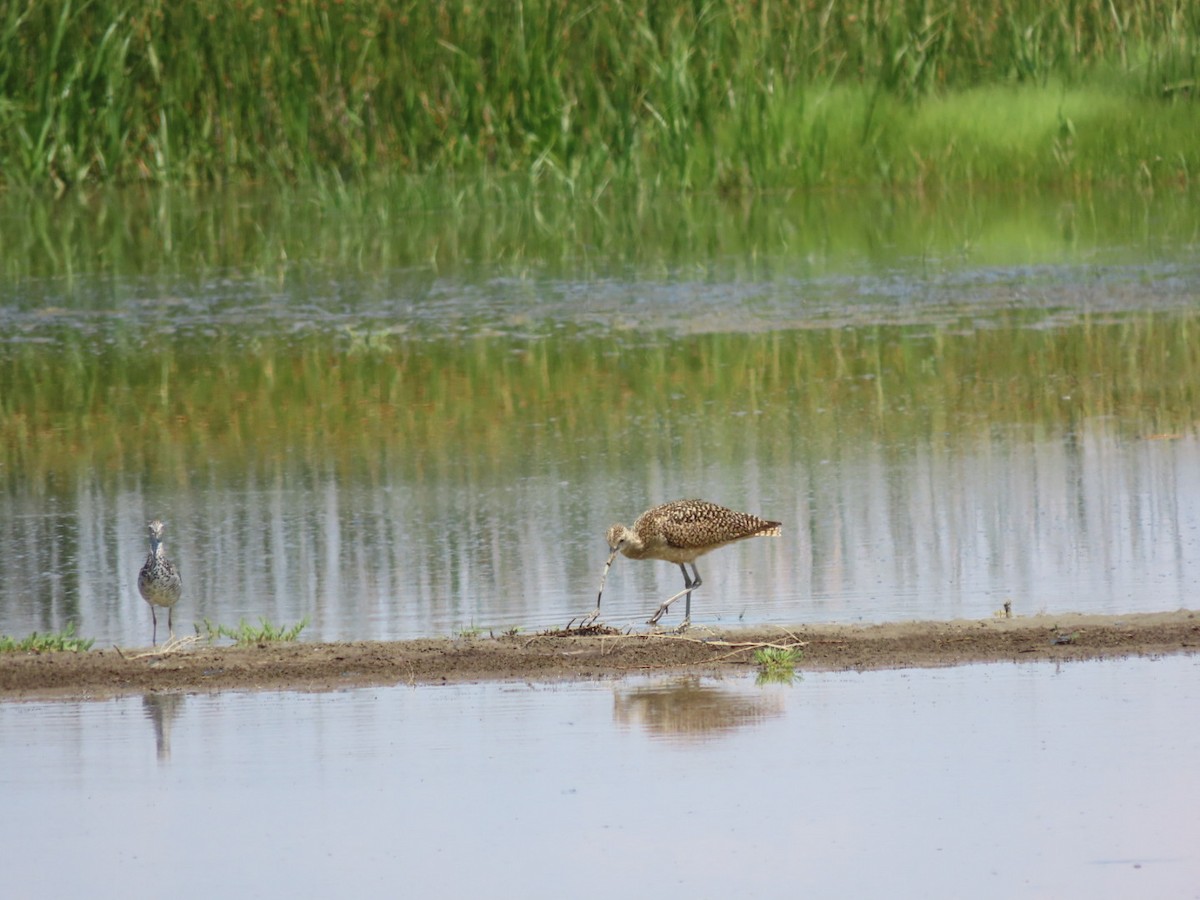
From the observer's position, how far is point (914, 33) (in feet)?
74.1

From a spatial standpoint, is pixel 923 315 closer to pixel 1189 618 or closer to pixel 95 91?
pixel 1189 618

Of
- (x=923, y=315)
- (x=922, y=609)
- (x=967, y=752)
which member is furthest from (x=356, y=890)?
(x=923, y=315)

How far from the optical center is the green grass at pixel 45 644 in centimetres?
805

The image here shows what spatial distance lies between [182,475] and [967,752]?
5953 millimetres

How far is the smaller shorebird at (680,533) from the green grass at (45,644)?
193cm

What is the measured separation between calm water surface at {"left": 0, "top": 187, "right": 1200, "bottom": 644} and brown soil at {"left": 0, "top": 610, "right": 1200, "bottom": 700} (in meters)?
0.47

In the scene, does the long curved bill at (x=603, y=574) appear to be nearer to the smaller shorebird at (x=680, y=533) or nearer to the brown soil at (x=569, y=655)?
the smaller shorebird at (x=680, y=533)

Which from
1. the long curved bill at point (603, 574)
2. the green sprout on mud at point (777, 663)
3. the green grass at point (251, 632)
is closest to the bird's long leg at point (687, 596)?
the long curved bill at point (603, 574)

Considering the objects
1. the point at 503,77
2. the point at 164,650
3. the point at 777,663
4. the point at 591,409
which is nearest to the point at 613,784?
the point at 777,663

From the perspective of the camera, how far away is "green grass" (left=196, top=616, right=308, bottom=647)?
26.7ft

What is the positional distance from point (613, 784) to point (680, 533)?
267 centimetres

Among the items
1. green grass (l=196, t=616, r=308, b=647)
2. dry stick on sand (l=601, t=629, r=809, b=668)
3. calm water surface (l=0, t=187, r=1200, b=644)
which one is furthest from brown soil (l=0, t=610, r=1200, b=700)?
calm water surface (l=0, t=187, r=1200, b=644)

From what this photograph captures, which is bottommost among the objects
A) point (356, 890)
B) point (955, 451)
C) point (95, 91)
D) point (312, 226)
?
point (356, 890)

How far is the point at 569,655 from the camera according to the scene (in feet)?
25.3
